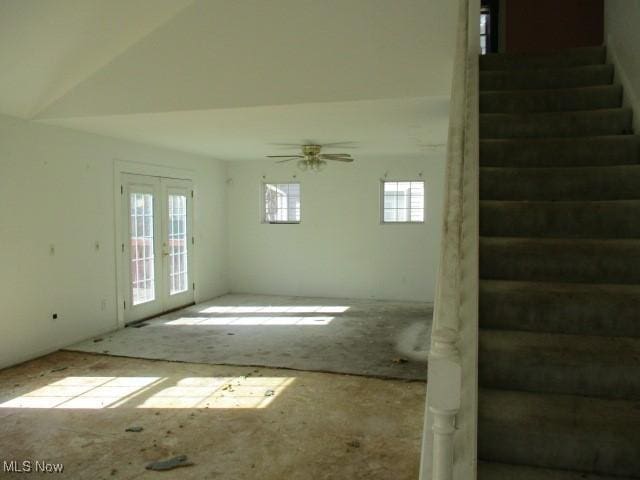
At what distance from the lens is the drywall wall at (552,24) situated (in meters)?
5.27

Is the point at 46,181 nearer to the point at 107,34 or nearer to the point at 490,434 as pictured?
the point at 107,34

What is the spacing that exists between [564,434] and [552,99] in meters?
2.64

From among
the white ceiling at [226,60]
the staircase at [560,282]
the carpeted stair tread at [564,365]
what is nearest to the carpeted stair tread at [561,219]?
the staircase at [560,282]

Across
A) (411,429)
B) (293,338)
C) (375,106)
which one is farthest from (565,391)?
(293,338)

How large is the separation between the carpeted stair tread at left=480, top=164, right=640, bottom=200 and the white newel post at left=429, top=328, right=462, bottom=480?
74.4 inches

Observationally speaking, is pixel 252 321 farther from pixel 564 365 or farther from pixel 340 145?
pixel 564 365

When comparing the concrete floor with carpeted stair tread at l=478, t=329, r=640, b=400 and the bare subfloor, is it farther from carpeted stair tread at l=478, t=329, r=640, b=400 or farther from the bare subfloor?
carpeted stair tread at l=478, t=329, r=640, b=400

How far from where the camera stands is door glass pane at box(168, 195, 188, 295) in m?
7.80

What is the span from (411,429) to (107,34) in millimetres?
4393

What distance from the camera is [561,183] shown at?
279 centimetres

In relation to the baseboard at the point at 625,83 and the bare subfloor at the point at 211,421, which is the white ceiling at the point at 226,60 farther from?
the bare subfloor at the point at 211,421

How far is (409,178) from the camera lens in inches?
339

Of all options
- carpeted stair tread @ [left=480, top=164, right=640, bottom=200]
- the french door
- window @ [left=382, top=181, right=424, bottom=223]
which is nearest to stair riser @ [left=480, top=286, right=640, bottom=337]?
carpeted stair tread @ [left=480, top=164, right=640, bottom=200]

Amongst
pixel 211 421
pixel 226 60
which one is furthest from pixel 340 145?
pixel 211 421
